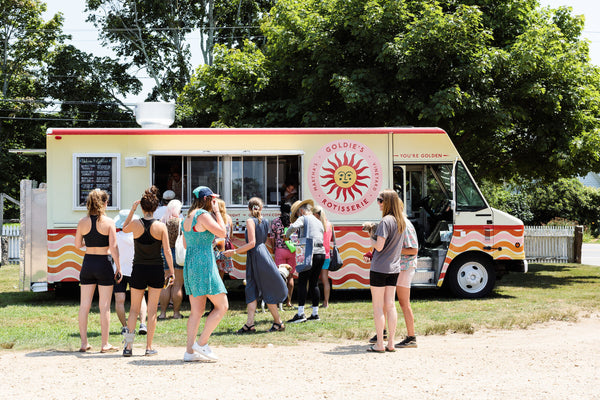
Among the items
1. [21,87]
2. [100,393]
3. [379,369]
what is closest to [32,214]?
[100,393]

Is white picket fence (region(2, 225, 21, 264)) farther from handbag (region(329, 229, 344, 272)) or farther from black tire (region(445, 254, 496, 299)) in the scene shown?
black tire (region(445, 254, 496, 299))

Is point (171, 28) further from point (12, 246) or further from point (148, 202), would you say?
point (148, 202)

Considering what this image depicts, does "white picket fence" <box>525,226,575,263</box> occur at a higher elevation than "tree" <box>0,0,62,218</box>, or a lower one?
lower

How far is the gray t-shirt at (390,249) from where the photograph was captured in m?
7.48

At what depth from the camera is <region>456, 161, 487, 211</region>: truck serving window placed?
11781 mm

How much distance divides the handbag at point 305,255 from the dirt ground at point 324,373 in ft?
4.93

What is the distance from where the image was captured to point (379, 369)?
21.9ft

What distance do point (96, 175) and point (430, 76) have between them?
24.7 feet

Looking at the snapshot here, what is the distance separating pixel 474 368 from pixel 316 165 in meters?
5.59

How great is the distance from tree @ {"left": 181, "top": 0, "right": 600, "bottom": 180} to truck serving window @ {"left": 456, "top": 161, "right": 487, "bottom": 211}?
8.15 ft

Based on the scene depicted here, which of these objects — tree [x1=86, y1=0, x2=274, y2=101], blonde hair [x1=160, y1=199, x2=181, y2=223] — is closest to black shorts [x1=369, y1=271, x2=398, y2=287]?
blonde hair [x1=160, y1=199, x2=181, y2=223]

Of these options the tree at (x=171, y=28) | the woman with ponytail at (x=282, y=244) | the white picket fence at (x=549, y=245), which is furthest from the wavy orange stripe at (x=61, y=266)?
the tree at (x=171, y=28)

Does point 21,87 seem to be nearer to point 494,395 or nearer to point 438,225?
point 438,225

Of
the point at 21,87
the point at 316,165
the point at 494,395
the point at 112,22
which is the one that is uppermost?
the point at 112,22
